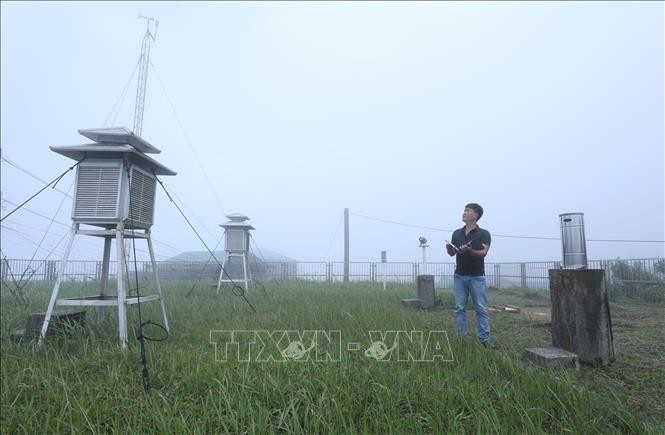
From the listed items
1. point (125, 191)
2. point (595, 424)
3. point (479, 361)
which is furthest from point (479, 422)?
point (125, 191)

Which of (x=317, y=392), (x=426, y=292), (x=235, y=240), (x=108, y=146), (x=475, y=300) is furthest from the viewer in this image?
(x=235, y=240)

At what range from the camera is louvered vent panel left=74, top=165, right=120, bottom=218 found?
4.80 meters

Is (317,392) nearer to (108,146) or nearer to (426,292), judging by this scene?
(108,146)

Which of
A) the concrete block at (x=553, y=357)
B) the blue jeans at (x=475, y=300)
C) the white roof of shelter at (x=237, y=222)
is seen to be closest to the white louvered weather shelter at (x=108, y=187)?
the blue jeans at (x=475, y=300)

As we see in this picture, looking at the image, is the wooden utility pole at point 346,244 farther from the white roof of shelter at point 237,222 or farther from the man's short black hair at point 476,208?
the man's short black hair at point 476,208

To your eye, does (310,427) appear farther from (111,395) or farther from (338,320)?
(338,320)

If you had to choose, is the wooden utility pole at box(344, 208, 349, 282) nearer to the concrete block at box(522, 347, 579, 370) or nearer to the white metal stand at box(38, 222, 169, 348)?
the white metal stand at box(38, 222, 169, 348)

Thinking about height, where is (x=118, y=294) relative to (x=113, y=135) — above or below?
below

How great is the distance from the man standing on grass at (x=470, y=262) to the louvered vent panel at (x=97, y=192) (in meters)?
4.53

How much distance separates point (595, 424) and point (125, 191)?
5365 millimetres

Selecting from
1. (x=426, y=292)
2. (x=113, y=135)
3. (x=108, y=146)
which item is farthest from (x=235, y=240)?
(x=113, y=135)

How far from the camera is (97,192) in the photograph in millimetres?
4855

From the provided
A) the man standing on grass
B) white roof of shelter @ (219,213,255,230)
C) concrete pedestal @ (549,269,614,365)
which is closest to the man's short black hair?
the man standing on grass

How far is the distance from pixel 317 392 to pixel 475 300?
2.86 meters
